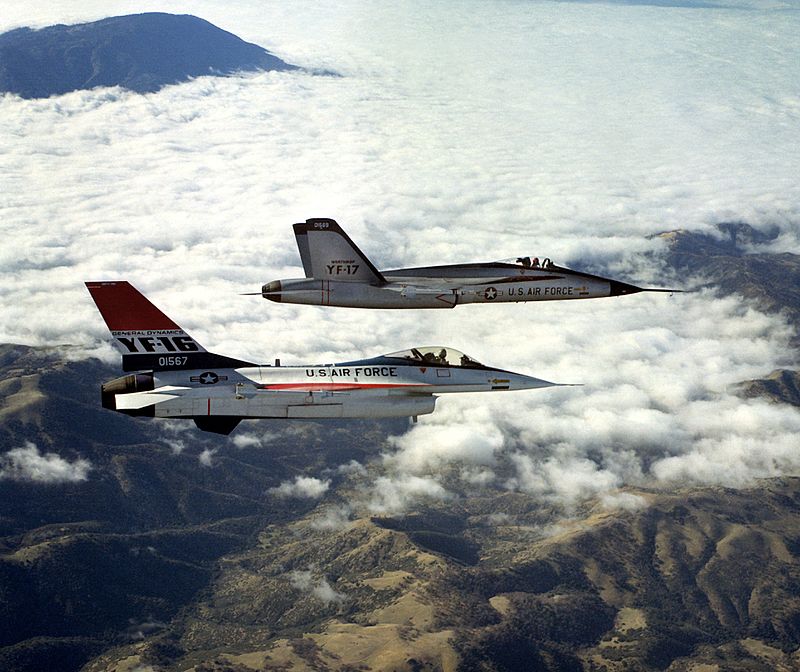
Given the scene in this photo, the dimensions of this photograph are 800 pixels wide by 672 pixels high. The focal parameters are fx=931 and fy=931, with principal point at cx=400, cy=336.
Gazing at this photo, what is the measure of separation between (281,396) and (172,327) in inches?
337

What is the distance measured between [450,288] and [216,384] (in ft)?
55.0

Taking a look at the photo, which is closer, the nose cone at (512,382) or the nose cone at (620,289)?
the nose cone at (512,382)

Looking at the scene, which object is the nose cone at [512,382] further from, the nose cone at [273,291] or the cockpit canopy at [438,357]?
the nose cone at [273,291]

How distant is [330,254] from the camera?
199 feet

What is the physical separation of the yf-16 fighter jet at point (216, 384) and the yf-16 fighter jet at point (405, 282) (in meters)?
5.08

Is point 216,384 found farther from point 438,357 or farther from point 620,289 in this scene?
point 620,289

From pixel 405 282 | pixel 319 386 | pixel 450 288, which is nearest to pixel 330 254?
pixel 405 282

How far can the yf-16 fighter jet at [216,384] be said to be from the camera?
59406 millimetres

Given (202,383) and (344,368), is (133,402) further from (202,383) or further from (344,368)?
(344,368)

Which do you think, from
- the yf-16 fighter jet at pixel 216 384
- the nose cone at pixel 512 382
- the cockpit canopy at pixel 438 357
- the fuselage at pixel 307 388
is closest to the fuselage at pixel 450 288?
the cockpit canopy at pixel 438 357

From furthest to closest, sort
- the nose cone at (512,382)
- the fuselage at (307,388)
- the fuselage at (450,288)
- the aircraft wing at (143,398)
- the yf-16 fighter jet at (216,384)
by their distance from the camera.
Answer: the nose cone at (512,382) < the fuselage at (450,288) < the yf-16 fighter jet at (216,384) < the fuselage at (307,388) < the aircraft wing at (143,398)

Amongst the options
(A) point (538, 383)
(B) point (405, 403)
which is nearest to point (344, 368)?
(B) point (405, 403)

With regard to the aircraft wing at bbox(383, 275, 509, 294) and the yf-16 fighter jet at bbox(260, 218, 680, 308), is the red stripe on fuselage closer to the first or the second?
the yf-16 fighter jet at bbox(260, 218, 680, 308)

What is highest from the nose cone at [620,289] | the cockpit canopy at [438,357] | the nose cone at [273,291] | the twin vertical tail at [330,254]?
the twin vertical tail at [330,254]
